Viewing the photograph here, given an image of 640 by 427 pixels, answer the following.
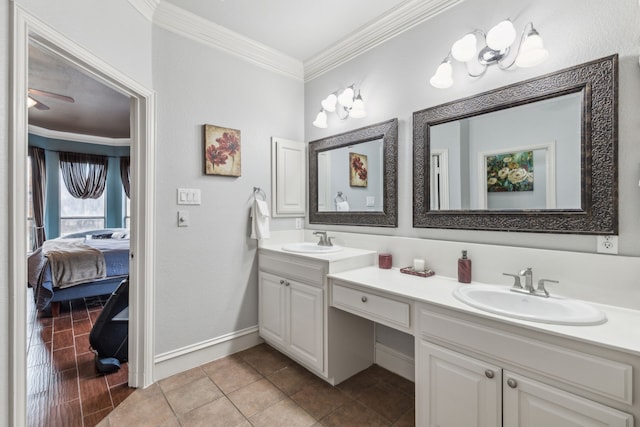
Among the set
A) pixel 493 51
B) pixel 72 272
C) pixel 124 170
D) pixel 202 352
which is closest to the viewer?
pixel 493 51

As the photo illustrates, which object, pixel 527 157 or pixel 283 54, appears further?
pixel 283 54

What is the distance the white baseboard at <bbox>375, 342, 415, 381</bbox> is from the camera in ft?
6.50

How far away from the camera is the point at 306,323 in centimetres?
200

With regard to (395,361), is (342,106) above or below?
above

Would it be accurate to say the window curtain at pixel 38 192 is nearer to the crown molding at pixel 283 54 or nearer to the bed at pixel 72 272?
the bed at pixel 72 272

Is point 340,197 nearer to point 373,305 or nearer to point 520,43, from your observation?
point 373,305

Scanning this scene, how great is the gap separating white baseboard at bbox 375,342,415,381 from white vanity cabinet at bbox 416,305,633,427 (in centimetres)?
61

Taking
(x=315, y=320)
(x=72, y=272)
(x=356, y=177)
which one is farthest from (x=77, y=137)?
(x=315, y=320)

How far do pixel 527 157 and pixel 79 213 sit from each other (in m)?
7.28

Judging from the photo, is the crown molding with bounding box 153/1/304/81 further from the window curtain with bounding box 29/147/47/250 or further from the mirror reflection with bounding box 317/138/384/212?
the window curtain with bounding box 29/147/47/250

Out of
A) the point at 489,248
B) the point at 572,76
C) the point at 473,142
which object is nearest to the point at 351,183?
the point at 473,142

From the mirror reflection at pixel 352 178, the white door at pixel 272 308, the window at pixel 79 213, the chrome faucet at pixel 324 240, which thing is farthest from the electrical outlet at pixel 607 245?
the window at pixel 79 213

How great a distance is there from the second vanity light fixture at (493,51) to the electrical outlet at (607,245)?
86 cm

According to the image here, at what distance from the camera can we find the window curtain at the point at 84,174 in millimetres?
5613
